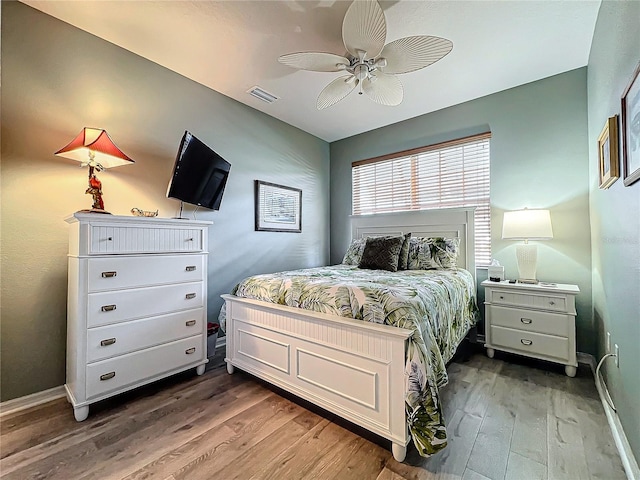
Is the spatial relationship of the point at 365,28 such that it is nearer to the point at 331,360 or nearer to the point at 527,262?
the point at 331,360

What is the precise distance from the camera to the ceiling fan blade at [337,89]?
218cm

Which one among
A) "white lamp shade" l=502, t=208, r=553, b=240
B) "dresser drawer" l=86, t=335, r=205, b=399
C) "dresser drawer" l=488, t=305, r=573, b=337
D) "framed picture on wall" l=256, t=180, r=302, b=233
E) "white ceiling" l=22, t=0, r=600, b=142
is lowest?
"dresser drawer" l=86, t=335, r=205, b=399

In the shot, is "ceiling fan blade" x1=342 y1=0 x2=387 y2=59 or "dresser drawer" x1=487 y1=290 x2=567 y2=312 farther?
"dresser drawer" x1=487 y1=290 x2=567 y2=312

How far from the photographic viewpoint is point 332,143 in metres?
4.73

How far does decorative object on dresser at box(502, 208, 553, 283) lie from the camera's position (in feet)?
8.58

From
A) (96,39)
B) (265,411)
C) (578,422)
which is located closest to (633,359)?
(578,422)

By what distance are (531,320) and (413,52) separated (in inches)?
96.6

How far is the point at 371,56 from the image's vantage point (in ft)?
6.35

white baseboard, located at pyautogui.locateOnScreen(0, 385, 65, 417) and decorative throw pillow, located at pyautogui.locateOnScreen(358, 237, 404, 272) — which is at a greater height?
decorative throw pillow, located at pyautogui.locateOnScreen(358, 237, 404, 272)

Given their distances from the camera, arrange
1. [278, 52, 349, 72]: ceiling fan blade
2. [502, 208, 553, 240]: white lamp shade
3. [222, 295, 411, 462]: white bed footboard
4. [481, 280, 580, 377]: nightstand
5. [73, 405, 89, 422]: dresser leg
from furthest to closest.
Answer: [502, 208, 553, 240]: white lamp shade → [481, 280, 580, 377]: nightstand → [278, 52, 349, 72]: ceiling fan blade → [73, 405, 89, 422]: dresser leg → [222, 295, 411, 462]: white bed footboard

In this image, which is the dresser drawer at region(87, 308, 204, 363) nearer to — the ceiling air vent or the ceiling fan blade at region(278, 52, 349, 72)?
the ceiling fan blade at region(278, 52, 349, 72)

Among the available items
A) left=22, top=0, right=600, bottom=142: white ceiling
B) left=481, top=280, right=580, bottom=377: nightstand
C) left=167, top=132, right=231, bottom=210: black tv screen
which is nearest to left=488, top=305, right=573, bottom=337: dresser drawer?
left=481, top=280, right=580, bottom=377: nightstand

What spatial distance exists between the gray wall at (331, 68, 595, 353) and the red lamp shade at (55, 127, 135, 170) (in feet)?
11.5

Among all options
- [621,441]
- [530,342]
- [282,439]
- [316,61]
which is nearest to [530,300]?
[530,342]
